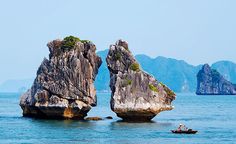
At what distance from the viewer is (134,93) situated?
3533 inches

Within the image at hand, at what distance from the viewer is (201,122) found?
99.8 meters

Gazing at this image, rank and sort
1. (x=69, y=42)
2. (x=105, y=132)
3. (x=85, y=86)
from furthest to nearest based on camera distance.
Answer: (x=69, y=42) → (x=85, y=86) → (x=105, y=132)

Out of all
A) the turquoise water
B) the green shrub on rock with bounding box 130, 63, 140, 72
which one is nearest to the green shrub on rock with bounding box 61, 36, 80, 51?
the green shrub on rock with bounding box 130, 63, 140, 72

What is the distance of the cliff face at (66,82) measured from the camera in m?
93.6

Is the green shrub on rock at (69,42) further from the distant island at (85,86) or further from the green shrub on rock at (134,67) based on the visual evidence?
the green shrub on rock at (134,67)

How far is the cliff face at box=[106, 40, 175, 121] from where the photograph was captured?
89125mm

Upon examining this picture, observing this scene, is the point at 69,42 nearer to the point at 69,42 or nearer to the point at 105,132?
the point at 69,42

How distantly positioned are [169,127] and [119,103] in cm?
692

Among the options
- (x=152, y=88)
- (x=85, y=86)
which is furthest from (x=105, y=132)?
(x=85, y=86)

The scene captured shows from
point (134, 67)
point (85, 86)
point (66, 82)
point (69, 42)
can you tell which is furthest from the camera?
point (69, 42)

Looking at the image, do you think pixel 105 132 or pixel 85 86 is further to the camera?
pixel 85 86

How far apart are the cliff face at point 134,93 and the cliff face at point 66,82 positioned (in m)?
4.35

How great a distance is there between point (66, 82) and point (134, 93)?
1034 centimetres

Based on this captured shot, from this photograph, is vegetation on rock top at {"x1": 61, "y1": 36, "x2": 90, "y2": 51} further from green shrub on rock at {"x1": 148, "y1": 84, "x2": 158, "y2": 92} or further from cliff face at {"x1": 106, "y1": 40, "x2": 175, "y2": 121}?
green shrub on rock at {"x1": 148, "y1": 84, "x2": 158, "y2": 92}
